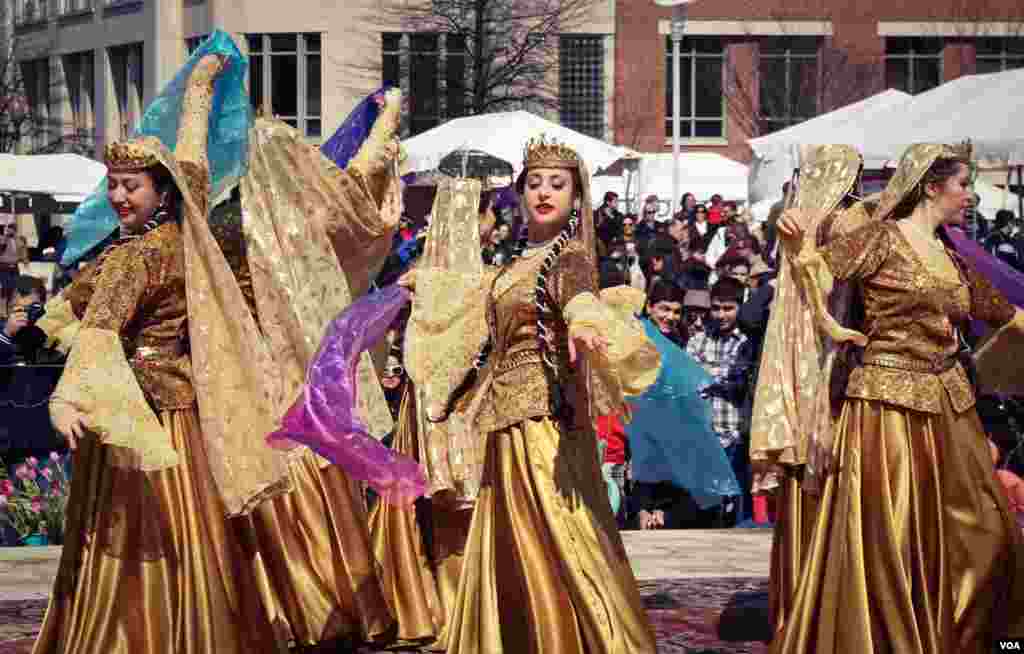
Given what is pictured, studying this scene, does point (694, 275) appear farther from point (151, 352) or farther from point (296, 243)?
point (151, 352)

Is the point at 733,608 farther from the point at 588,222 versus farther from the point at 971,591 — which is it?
the point at 588,222

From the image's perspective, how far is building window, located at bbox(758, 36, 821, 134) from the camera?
39.7 meters

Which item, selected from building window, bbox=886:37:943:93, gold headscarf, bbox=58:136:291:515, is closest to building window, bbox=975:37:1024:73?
building window, bbox=886:37:943:93

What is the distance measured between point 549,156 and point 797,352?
148 cm

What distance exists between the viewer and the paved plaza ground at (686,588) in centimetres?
827

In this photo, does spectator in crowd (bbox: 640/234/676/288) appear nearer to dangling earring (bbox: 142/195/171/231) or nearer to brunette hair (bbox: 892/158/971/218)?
brunette hair (bbox: 892/158/971/218)


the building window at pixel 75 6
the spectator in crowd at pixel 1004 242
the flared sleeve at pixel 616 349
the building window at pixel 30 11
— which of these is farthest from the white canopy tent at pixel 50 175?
the building window at pixel 30 11

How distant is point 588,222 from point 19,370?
578 centimetres

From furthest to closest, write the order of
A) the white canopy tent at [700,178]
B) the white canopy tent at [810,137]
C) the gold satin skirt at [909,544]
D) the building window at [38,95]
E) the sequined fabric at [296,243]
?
1. the building window at [38,95]
2. the white canopy tent at [700,178]
3. the white canopy tent at [810,137]
4. the sequined fabric at [296,243]
5. the gold satin skirt at [909,544]

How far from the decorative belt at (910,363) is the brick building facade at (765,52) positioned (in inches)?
1325

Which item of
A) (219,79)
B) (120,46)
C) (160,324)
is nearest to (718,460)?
(219,79)

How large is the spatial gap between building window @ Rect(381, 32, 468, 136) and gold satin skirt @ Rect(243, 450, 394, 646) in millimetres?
31010

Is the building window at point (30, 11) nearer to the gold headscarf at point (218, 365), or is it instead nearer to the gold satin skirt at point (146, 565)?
the gold headscarf at point (218, 365)

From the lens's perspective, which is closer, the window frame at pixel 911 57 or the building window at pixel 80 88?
the window frame at pixel 911 57
